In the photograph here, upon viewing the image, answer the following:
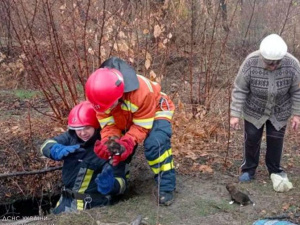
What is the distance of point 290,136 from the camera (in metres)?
5.82

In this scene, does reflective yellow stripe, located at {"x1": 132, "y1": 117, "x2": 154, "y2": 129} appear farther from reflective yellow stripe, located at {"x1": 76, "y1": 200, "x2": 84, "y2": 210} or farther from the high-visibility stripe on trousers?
reflective yellow stripe, located at {"x1": 76, "y1": 200, "x2": 84, "y2": 210}

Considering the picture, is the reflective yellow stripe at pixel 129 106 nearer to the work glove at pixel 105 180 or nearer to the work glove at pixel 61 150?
the work glove at pixel 105 180

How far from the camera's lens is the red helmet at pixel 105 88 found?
354 cm

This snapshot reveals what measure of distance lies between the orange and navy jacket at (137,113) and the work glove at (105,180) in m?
0.31

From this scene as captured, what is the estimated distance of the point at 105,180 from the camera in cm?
394

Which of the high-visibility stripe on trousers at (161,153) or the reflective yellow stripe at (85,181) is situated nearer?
the high-visibility stripe on trousers at (161,153)

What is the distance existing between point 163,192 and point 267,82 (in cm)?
139

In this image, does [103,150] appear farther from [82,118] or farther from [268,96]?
[268,96]

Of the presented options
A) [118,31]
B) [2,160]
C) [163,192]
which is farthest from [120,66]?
[2,160]

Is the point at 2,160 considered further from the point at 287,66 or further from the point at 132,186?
the point at 287,66

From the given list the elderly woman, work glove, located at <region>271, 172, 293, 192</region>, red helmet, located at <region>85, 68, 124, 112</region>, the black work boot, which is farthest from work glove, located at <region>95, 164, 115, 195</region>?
work glove, located at <region>271, 172, 293, 192</region>

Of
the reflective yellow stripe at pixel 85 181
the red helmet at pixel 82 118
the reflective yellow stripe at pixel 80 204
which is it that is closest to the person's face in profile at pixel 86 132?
the red helmet at pixel 82 118

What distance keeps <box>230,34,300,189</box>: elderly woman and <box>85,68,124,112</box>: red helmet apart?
120 centimetres

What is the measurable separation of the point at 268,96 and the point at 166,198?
4.39ft
